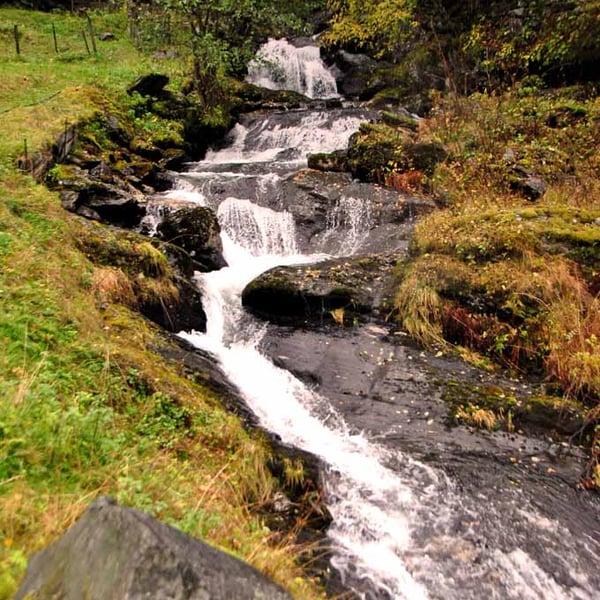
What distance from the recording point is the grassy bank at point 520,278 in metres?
5.71

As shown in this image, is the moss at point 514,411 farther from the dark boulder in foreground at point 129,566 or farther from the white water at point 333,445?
the dark boulder in foreground at point 129,566

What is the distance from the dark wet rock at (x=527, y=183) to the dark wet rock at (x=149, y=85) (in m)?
12.5

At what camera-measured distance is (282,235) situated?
10289 millimetres

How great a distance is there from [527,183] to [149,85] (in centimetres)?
1305

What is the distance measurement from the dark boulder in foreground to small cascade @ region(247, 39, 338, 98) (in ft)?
73.4

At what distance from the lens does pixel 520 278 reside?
6.49 metres

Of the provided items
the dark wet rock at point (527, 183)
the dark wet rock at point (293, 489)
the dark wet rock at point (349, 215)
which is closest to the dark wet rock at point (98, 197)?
the dark wet rock at point (349, 215)

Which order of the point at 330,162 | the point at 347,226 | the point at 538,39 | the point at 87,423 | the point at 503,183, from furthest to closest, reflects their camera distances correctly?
the point at 538,39
the point at 330,162
the point at 347,226
the point at 503,183
the point at 87,423

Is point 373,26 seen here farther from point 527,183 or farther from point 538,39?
point 527,183

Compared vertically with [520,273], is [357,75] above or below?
above

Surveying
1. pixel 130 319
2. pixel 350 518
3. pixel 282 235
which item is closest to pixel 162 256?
pixel 130 319

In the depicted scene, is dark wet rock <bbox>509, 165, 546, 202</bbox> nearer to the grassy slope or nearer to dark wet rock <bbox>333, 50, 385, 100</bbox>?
the grassy slope

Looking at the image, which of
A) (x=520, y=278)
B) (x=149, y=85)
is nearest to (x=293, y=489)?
(x=520, y=278)

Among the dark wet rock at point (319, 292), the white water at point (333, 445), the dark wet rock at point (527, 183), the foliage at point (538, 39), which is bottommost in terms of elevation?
the white water at point (333, 445)
